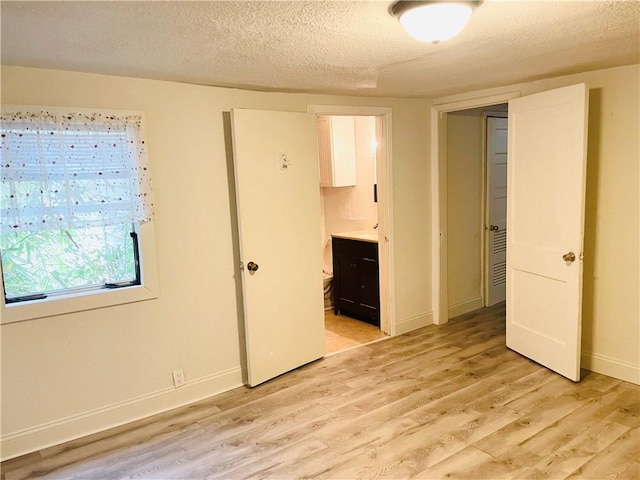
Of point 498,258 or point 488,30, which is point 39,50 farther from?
point 498,258

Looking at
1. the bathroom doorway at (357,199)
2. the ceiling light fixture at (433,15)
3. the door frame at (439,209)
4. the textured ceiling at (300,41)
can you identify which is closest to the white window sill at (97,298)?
the textured ceiling at (300,41)

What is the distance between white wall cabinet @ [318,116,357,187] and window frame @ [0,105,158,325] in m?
2.31

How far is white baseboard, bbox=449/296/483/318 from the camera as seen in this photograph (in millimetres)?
4654

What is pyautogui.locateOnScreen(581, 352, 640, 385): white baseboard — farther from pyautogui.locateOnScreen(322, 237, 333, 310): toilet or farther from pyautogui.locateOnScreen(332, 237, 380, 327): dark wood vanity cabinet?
pyautogui.locateOnScreen(322, 237, 333, 310): toilet

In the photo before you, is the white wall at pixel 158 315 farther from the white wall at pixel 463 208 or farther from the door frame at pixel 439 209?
the white wall at pixel 463 208

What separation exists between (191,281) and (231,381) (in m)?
0.81

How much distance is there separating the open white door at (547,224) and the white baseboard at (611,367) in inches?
10.4

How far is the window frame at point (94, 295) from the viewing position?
Result: 249 centimetres

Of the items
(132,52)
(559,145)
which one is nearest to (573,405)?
(559,145)

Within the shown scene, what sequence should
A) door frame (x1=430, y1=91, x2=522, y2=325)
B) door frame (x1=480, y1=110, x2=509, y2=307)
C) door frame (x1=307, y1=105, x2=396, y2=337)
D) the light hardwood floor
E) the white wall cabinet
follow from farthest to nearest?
the white wall cabinet
door frame (x1=480, y1=110, x2=509, y2=307)
door frame (x1=430, y1=91, x2=522, y2=325)
door frame (x1=307, y1=105, x2=396, y2=337)
the light hardwood floor

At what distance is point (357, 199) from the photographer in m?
5.05

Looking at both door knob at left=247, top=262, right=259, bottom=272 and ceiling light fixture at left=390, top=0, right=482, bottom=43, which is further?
door knob at left=247, top=262, right=259, bottom=272

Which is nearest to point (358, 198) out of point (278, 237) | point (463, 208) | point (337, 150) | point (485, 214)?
point (337, 150)

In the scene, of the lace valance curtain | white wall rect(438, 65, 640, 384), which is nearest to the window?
the lace valance curtain
